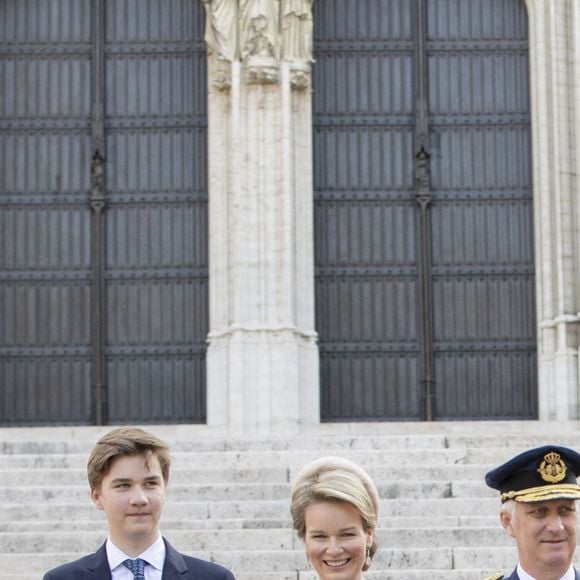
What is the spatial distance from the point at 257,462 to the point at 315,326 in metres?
3.77

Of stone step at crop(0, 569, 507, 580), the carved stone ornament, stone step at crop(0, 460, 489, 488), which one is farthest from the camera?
the carved stone ornament

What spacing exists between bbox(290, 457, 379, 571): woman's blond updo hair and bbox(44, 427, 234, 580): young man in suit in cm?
67

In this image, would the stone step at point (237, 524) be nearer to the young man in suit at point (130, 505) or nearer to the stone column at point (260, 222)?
the stone column at point (260, 222)

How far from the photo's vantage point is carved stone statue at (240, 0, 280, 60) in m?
17.2

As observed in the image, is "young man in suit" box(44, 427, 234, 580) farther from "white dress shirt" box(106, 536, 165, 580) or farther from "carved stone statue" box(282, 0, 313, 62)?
"carved stone statue" box(282, 0, 313, 62)

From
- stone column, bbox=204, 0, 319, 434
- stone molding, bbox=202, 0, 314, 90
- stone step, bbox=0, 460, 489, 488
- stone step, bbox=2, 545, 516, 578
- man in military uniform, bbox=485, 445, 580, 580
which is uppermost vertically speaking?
stone molding, bbox=202, 0, 314, 90

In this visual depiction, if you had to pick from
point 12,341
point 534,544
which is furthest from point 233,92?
point 534,544

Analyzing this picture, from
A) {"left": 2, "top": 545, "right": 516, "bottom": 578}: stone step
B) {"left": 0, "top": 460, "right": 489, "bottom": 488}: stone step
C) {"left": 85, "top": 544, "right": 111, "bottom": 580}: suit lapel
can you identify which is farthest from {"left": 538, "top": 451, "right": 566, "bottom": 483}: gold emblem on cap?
{"left": 0, "top": 460, "right": 489, "bottom": 488}: stone step

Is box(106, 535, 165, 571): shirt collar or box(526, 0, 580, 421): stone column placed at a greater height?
box(526, 0, 580, 421): stone column

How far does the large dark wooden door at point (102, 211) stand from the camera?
18.0 m

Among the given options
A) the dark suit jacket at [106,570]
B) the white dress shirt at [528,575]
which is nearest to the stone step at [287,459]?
the dark suit jacket at [106,570]

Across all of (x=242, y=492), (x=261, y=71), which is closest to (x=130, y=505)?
(x=242, y=492)

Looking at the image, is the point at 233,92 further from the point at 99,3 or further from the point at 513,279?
the point at 513,279

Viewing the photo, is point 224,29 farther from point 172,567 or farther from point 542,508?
point 542,508
